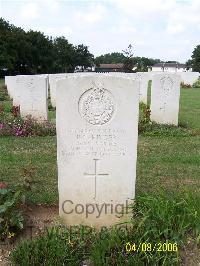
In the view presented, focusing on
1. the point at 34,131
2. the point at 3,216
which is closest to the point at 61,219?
the point at 3,216

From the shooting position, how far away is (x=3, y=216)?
454 cm

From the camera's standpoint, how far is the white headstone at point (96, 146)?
4.57 meters

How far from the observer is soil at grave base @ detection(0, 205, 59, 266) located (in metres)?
4.43

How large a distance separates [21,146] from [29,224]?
4.64 meters

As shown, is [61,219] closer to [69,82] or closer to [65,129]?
[65,129]

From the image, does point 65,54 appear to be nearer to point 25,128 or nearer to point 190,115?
point 190,115

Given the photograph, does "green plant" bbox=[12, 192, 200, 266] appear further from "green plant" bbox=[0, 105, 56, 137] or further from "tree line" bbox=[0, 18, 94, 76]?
"tree line" bbox=[0, 18, 94, 76]

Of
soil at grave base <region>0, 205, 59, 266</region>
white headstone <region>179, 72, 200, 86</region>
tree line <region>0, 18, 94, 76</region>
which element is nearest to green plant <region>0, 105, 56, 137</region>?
soil at grave base <region>0, 205, 59, 266</region>

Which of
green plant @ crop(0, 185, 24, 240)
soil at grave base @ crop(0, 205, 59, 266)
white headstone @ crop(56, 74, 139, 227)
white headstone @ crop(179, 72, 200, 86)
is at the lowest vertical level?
white headstone @ crop(179, 72, 200, 86)

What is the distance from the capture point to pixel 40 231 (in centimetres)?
471

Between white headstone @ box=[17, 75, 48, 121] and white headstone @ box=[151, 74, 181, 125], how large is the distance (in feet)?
10.7
